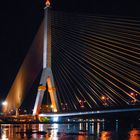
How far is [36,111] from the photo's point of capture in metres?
36.5

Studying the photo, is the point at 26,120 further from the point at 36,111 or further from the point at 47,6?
the point at 47,6

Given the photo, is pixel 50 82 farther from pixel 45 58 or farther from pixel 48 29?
pixel 48 29

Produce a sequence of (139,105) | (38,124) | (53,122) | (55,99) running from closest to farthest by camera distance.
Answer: (139,105)
(55,99)
(38,124)
(53,122)

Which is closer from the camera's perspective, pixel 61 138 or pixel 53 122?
pixel 61 138

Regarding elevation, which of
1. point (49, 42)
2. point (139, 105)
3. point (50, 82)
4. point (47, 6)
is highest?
point (47, 6)

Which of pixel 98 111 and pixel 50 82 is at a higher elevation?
pixel 50 82

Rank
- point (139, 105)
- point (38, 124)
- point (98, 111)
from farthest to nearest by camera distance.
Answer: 1. point (38, 124)
2. point (98, 111)
3. point (139, 105)

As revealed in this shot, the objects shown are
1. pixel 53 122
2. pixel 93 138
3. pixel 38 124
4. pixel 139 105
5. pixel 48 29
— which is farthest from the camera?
pixel 53 122

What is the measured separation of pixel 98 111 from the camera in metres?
29.3

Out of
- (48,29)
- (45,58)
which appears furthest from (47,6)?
(45,58)

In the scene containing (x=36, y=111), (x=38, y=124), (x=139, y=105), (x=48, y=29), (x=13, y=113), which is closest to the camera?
(x=139, y=105)

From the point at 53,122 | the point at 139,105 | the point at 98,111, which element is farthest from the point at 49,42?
the point at 53,122

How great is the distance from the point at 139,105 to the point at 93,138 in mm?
3997

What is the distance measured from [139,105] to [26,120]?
17.8 metres
